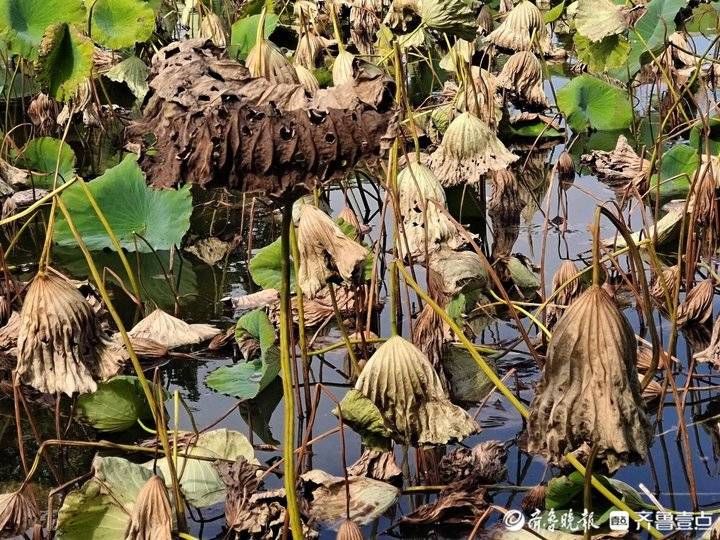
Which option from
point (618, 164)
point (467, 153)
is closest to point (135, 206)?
point (467, 153)

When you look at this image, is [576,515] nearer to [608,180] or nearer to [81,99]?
[608,180]

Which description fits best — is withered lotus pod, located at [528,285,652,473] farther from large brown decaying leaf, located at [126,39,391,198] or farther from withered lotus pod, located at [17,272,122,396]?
withered lotus pod, located at [17,272,122,396]

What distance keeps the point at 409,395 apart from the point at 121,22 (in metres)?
2.17

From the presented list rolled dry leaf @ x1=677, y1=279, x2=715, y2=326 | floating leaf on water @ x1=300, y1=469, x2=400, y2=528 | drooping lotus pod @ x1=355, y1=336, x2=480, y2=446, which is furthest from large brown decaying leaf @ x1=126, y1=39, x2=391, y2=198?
rolled dry leaf @ x1=677, y1=279, x2=715, y2=326

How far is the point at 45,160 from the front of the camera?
305 cm

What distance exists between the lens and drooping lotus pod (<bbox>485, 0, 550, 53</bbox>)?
3.52 meters

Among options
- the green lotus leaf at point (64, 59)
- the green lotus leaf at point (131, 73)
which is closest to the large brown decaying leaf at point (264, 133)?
the green lotus leaf at point (64, 59)

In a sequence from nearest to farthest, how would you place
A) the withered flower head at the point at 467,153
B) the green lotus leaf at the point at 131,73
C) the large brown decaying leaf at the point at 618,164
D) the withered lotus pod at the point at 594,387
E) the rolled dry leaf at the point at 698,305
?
the withered lotus pod at the point at 594,387 → the rolled dry leaf at the point at 698,305 → the withered flower head at the point at 467,153 → the large brown decaying leaf at the point at 618,164 → the green lotus leaf at the point at 131,73

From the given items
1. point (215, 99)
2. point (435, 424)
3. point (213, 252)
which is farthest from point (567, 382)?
point (213, 252)

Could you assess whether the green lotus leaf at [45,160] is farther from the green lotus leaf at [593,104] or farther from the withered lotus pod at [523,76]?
the green lotus leaf at [593,104]

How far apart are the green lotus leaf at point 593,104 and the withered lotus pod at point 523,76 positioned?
0.31ft

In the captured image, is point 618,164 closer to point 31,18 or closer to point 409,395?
point 31,18

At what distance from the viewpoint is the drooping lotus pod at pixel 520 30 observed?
138 inches

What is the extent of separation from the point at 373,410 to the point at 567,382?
34 cm
